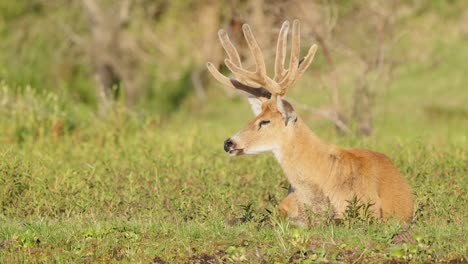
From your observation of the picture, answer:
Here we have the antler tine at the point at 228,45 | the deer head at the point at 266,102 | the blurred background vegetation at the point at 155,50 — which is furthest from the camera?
the blurred background vegetation at the point at 155,50

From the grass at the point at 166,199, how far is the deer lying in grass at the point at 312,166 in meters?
0.28

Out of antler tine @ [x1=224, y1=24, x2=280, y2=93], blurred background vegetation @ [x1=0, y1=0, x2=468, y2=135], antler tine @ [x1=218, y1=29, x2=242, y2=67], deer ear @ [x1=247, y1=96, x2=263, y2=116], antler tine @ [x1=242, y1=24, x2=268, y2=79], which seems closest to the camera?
antler tine @ [x1=224, y1=24, x2=280, y2=93]

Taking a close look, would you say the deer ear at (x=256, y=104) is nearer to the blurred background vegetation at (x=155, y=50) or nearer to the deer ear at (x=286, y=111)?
the deer ear at (x=286, y=111)

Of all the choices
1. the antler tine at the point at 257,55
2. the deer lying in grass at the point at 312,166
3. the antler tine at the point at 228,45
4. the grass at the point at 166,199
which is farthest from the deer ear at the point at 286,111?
the antler tine at the point at 228,45

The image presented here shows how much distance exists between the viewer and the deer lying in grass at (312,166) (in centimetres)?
769

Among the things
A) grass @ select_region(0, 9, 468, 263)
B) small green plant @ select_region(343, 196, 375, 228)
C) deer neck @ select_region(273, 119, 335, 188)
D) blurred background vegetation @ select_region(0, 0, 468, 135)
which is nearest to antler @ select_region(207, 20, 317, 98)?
deer neck @ select_region(273, 119, 335, 188)

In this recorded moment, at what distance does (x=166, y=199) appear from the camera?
905 centimetres

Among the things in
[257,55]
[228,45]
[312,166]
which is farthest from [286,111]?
[228,45]

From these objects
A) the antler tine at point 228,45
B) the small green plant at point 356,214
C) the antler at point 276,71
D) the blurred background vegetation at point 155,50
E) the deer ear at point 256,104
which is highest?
the blurred background vegetation at point 155,50

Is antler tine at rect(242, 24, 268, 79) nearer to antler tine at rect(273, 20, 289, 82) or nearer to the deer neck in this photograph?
antler tine at rect(273, 20, 289, 82)

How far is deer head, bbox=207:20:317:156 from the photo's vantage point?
7.80 m

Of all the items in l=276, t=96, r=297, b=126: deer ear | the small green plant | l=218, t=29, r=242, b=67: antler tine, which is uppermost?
l=218, t=29, r=242, b=67: antler tine

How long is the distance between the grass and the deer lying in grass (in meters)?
0.28

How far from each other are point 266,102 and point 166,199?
1695mm
